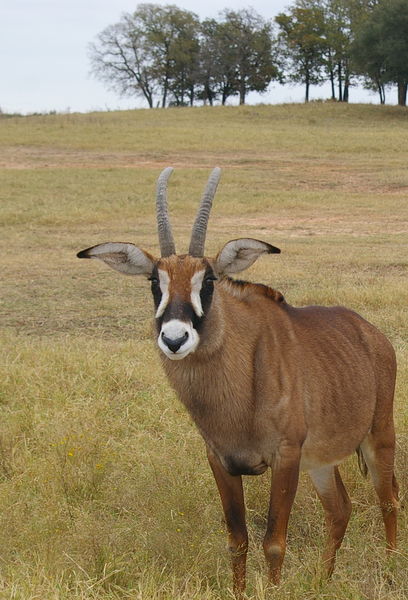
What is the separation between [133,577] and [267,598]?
0.78 meters

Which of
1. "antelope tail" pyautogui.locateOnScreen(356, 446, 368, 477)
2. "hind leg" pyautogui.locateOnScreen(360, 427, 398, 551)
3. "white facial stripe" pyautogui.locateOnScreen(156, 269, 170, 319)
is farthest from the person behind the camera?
"antelope tail" pyautogui.locateOnScreen(356, 446, 368, 477)

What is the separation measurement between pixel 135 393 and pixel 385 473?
2802 mm

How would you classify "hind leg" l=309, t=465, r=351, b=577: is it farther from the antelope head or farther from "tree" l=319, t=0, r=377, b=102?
"tree" l=319, t=0, r=377, b=102

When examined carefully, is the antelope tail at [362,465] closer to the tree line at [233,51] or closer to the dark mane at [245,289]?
the dark mane at [245,289]

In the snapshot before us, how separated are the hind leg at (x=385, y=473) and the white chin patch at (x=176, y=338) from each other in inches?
60.1

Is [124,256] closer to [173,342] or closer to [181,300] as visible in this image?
[181,300]

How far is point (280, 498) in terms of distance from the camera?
12.6ft

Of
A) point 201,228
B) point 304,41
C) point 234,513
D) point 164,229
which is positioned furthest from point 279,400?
point 304,41

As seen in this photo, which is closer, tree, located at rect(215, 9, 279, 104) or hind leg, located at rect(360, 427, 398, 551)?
hind leg, located at rect(360, 427, 398, 551)

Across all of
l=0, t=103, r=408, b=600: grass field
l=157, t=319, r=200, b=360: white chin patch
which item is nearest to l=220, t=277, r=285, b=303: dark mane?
l=157, t=319, r=200, b=360: white chin patch

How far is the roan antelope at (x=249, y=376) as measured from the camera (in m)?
3.86

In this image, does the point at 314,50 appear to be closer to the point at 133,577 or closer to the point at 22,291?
the point at 22,291

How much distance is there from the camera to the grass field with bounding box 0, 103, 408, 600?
412 cm

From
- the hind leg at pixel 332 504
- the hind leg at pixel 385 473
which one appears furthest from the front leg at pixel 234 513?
the hind leg at pixel 385 473
